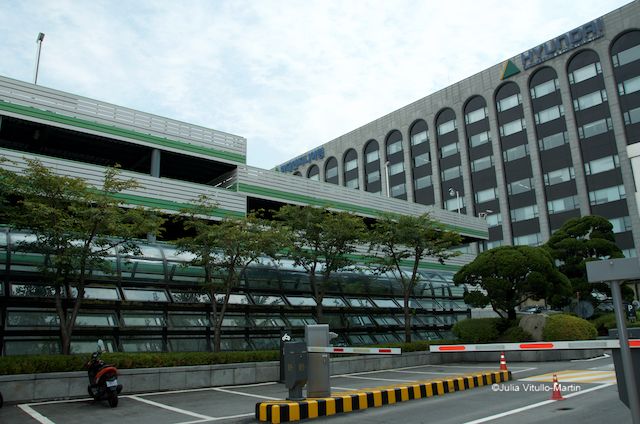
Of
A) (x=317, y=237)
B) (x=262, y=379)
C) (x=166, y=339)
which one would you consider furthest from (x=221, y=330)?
(x=317, y=237)

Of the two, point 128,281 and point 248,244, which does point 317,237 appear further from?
point 128,281

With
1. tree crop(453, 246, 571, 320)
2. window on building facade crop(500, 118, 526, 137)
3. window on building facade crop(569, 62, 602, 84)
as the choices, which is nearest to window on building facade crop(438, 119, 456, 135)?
window on building facade crop(500, 118, 526, 137)

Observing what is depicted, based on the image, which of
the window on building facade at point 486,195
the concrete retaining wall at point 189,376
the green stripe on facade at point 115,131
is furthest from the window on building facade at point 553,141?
the green stripe on facade at point 115,131

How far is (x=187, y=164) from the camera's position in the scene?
31547mm

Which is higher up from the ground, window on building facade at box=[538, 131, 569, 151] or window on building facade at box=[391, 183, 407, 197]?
window on building facade at box=[538, 131, 569, 151]

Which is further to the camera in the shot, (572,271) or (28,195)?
(572,271)

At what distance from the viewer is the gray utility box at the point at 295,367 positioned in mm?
11102

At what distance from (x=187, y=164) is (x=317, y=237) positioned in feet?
41.3

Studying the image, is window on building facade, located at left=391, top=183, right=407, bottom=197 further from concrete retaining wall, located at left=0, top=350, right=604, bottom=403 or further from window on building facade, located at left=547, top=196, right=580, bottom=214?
concrete retaining wall, located at left=0, top=350, right=604, bottom=403

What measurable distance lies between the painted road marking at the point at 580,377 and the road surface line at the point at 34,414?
13.3 metres

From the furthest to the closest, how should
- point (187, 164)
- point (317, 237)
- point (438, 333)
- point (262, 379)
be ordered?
point (187, 164) < point (438, 333) < point (317, 237) < point (262, 379)

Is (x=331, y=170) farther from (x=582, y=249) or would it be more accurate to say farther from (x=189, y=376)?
(x=189, y=376)

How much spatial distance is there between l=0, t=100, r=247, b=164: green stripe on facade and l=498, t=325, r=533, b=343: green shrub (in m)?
17.2

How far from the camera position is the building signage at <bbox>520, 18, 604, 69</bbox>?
55188mm
